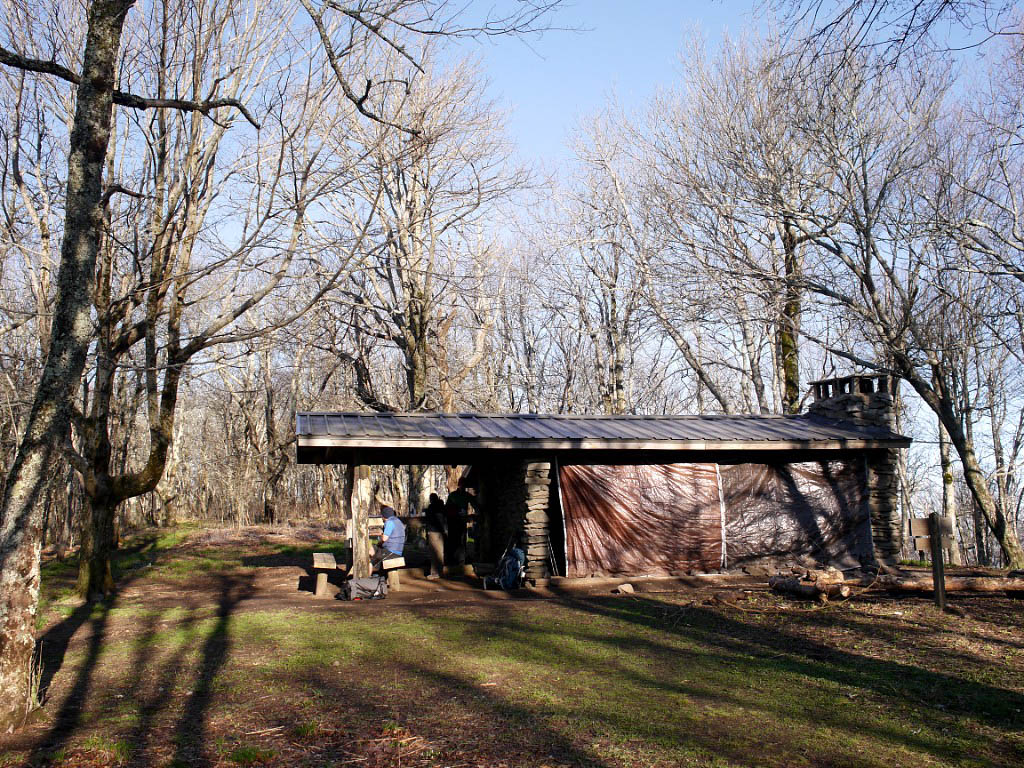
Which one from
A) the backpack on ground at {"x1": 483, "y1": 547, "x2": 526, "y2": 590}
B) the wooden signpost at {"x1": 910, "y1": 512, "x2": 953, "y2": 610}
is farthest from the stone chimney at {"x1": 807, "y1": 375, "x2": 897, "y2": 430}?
the backpack on ground at {"x1": 483, "y1": 547, "x2": 526, "y2": 590}

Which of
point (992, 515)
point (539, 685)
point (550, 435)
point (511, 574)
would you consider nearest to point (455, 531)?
point (511, 574)

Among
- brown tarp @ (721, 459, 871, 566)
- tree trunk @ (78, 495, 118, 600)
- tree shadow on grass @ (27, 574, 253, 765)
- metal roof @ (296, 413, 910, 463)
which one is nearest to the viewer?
tree shadow on grass @ (27, 574, 253, 765)

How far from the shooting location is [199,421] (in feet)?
166

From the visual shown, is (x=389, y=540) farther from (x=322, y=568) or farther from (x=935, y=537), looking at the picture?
(x=935, y=537)

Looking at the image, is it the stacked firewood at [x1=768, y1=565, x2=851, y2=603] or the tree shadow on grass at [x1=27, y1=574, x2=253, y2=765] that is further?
the stacked firewood at [x1=768, y1=565, x2=851, y2=603]

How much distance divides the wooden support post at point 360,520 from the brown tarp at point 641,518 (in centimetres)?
318

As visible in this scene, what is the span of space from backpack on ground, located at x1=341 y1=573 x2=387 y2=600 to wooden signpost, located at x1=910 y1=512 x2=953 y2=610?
7343 millimetres

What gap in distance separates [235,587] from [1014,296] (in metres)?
15.7

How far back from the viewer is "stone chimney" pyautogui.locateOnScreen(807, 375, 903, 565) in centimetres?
1452

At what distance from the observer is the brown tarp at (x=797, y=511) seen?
1395cm

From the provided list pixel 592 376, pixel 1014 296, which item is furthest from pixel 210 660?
pixel 592 376

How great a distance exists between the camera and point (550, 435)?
42.4 feet

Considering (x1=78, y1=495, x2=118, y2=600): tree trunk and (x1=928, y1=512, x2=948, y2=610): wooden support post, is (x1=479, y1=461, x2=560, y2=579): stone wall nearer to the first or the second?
(x1=928, y1=512, x2=948, y2=610): wooden support post

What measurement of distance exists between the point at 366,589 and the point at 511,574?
90.0 inches
